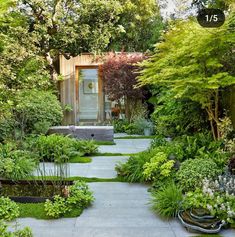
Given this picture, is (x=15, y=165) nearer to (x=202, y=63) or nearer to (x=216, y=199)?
(x=216, y=199)

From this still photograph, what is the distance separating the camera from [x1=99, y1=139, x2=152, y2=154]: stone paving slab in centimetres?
783

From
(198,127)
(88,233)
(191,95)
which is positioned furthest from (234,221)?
(198,127)

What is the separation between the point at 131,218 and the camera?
12.9 ft

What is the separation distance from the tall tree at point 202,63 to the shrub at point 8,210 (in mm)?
2747

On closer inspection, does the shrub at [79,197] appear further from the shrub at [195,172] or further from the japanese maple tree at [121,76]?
the japanese maple tree at [121,76]

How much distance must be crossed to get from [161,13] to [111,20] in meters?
2.94

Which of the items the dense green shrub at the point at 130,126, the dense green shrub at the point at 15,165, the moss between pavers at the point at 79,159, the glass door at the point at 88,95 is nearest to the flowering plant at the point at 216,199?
the dense green shrub at the point at 15,165

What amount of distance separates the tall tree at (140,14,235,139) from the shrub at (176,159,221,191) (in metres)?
1.03

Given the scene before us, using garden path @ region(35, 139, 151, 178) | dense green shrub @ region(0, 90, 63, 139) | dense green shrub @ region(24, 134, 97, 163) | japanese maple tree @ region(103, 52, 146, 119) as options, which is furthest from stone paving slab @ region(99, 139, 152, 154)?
japanese maple tree @ region(103, 52, 146, 119)

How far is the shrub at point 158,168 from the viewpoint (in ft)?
16.5

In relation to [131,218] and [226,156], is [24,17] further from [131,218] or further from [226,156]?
[131,218]

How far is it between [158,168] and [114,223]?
1570 millimetres

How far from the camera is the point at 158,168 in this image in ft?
16.9

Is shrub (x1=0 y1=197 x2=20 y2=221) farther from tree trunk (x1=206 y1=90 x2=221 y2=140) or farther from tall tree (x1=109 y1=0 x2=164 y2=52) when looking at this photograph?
tall tree (x1=109 y1=0 x2=164 y2=52)
